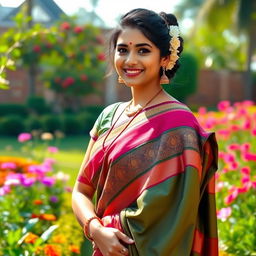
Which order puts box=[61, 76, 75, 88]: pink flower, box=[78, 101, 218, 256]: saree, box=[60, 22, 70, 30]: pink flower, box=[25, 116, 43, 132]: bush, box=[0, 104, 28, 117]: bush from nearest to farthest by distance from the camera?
box=[78, 101, 218, 256]: saree
box=[25, 116, 43, 132]: bush
box=[60, 22, 70, 30]: pink flower
box=[61, 76, 75, 88]: pink flower
box=[0, 104, 28, 117]: bush

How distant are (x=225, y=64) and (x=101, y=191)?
31.0 metres

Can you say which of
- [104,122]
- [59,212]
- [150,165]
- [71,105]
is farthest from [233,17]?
[150,165]

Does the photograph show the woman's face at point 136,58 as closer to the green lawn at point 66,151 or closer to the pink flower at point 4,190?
the pink flower at point 4,190

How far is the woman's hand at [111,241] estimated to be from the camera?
174cm

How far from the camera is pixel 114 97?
2089 centimetres

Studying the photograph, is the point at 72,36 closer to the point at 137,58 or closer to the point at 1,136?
the point at 1,136

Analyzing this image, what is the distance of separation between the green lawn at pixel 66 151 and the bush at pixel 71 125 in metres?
0.56

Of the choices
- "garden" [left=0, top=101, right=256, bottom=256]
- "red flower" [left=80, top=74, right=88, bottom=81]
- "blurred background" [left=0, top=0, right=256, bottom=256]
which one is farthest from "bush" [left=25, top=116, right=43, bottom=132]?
"garden" [left=0, top=101, right=256, bottom=256]

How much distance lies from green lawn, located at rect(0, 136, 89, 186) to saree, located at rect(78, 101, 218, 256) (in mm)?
5518

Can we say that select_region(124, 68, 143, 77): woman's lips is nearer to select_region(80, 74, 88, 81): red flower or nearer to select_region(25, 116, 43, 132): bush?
select_region(25, 116, 43, 132): bush

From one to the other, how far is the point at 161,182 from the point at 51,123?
572 inches

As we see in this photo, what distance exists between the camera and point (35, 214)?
3.96 meters

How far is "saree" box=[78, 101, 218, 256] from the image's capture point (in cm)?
172

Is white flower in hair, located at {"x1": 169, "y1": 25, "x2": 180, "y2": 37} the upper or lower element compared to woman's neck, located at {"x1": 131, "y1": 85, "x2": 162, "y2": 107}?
upper
